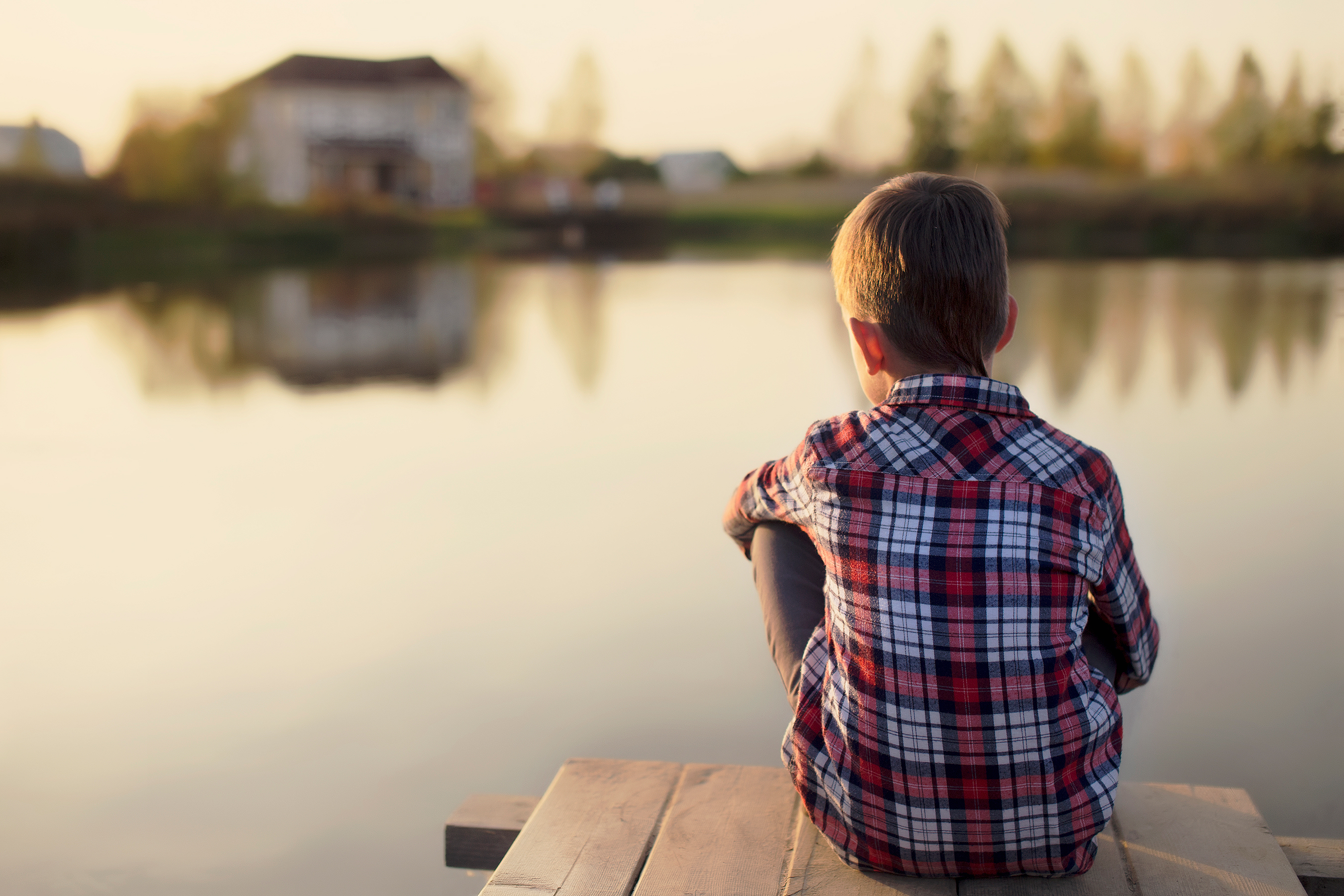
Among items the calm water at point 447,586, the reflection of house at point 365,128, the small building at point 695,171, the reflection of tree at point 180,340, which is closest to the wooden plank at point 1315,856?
the calm water at point 447,586

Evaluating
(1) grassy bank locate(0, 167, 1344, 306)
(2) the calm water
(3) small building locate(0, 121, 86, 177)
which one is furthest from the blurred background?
(3) small building locate(0, 121, 86, 177)

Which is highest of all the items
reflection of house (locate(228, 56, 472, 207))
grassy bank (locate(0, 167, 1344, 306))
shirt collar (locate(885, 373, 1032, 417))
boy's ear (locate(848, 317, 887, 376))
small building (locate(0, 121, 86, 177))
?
reflection of house (locate(228, 56, 472, 207))

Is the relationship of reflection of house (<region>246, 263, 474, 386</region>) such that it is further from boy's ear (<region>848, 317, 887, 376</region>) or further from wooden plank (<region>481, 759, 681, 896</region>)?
boy's ear (<region>848, 317, 887, 376</region>)

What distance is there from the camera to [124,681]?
198cm

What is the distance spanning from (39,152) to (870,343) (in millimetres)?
17325

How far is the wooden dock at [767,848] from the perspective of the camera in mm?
973

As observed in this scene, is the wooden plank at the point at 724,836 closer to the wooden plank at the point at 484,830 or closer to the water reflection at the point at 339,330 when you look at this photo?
the wooden plank at the point at 484,830

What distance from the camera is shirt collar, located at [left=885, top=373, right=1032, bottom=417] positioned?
2.87 feet

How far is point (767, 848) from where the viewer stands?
41.4 inches

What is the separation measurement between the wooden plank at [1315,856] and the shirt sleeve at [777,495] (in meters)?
0.65

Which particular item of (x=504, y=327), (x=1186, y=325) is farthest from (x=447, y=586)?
(x=1186, y=325)

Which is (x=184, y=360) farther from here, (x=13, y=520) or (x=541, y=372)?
(x=13, y=520)

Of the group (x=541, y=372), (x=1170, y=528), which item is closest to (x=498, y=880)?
(x=1170, y=528)

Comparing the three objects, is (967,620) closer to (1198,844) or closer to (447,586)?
(1198,844)
